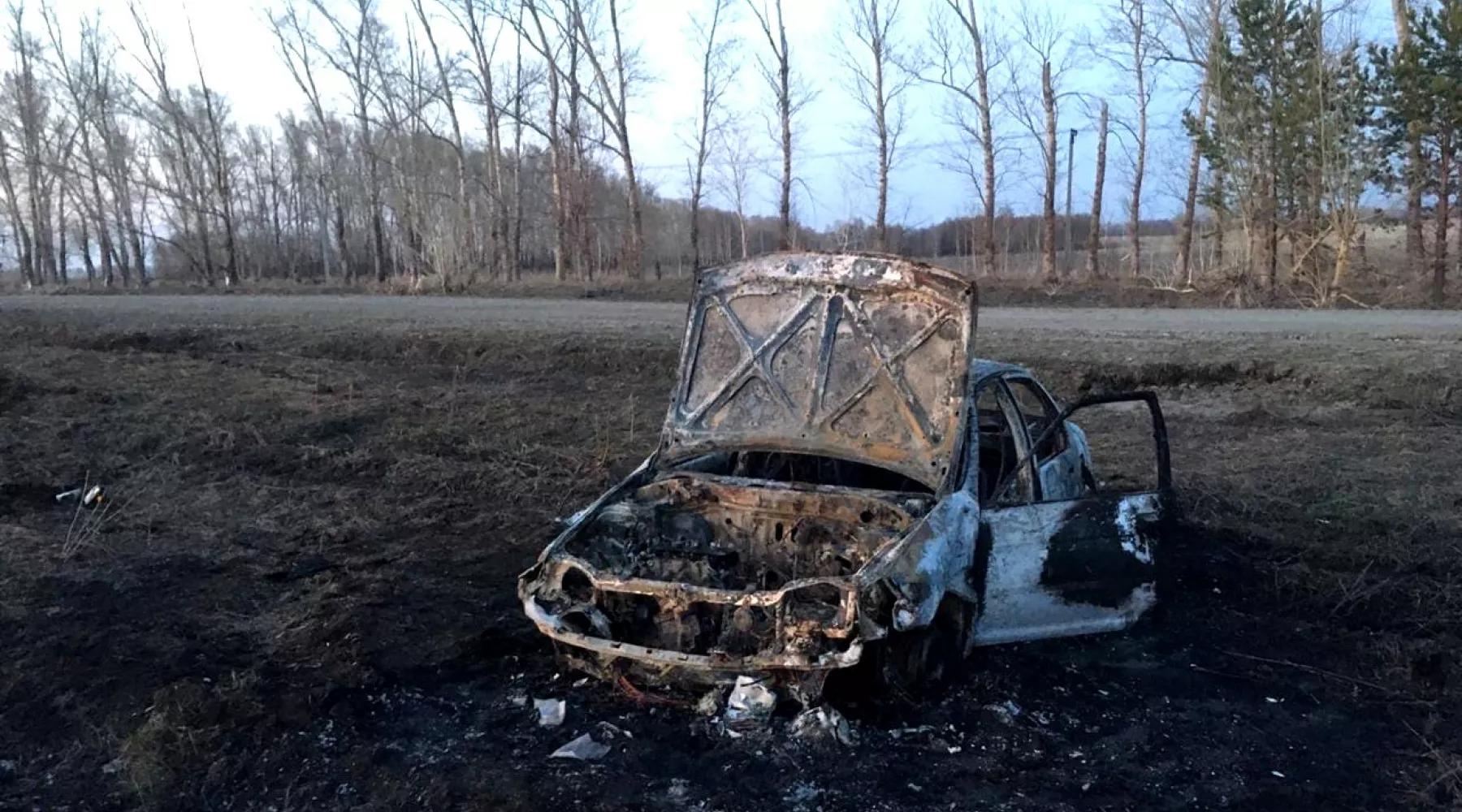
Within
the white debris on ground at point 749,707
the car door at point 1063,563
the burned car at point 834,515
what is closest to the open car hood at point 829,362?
the burned car at point 834,515

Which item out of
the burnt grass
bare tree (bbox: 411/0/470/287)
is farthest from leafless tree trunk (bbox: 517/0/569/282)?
the burnt grass

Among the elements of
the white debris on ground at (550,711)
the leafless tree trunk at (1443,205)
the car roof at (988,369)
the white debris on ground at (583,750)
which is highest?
the leafless tree trunk at (1443,205)

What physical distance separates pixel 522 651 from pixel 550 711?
74 centimetres

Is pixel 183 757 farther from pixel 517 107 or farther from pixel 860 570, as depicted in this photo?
pixel 517 107

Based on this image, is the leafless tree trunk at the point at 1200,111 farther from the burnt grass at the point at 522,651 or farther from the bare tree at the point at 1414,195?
the burnt grass at the point at 522,651

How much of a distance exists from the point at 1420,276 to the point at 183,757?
30171 millimetres

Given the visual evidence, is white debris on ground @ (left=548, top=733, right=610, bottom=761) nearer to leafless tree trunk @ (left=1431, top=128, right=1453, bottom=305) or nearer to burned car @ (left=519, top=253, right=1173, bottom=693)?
burned car @ (left=519, top=253, right=1173, bottom=693)

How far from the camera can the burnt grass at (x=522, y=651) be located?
394cm

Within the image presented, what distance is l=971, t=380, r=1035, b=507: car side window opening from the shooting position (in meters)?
5.38

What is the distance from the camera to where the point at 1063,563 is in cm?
511

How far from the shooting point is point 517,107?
3953 centimetres

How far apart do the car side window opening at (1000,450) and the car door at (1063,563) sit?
0.14 meters

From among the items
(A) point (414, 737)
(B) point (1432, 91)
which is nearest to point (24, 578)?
(A) point (414, 737)

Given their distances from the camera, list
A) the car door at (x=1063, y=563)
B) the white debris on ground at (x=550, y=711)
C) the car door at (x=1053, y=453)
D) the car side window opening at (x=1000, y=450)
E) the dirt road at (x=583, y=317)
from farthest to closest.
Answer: the dirt road at (x=583, y=317) < the car door at (x=1053, y=453) < the car side window opening at (x=1000, y=450) < the car door at (x=1063, y=563) < the white debris on ground at (x=550, y=711)
